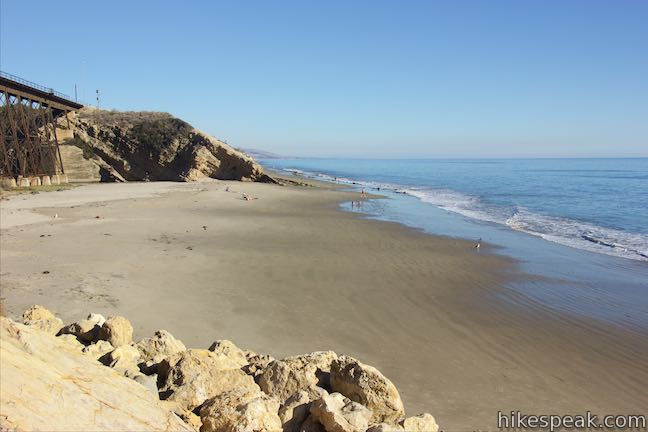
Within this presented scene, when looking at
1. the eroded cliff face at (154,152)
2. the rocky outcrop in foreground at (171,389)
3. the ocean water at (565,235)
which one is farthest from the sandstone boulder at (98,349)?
the eroded cliff face at (154,152)

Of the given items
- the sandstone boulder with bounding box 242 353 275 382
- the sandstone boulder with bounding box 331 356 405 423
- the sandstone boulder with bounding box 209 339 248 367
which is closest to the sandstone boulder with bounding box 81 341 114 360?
the sandstone boulder with bounding box 209 339 248 367

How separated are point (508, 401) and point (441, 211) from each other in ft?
76.4

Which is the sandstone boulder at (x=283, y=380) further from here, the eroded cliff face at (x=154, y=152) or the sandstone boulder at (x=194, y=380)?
the eroded cliff face at (x=154, y=152)

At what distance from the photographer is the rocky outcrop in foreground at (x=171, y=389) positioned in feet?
8.99

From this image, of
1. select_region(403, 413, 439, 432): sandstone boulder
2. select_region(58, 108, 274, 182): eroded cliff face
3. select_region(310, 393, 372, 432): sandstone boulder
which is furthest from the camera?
select_region(58, 108, 274, 182): eroded cliff face

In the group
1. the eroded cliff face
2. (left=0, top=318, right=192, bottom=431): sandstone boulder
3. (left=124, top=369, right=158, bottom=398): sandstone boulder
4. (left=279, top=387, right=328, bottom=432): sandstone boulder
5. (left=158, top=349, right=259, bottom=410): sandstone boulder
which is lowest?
(left=279, top=387, right=328, bottom=432): sandstone boulder

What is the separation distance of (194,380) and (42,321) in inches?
116

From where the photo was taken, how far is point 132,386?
354 centimetres

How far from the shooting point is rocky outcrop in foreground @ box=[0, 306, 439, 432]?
274cm

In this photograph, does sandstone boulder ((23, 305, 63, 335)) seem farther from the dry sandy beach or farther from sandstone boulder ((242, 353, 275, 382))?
sandstone boulder ((242, 353, 275, 382))

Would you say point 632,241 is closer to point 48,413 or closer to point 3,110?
point 48,413

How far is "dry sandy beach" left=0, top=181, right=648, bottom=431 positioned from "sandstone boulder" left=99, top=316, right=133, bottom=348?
2035 millimetres

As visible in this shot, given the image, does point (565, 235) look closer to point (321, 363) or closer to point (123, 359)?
point (321, 363)

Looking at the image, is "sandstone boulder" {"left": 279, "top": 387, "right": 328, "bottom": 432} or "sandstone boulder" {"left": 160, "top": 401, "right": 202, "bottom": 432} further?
"sandstone boulder" {"left": 279, "top": 387, "right": 328, "bottom": 432}
